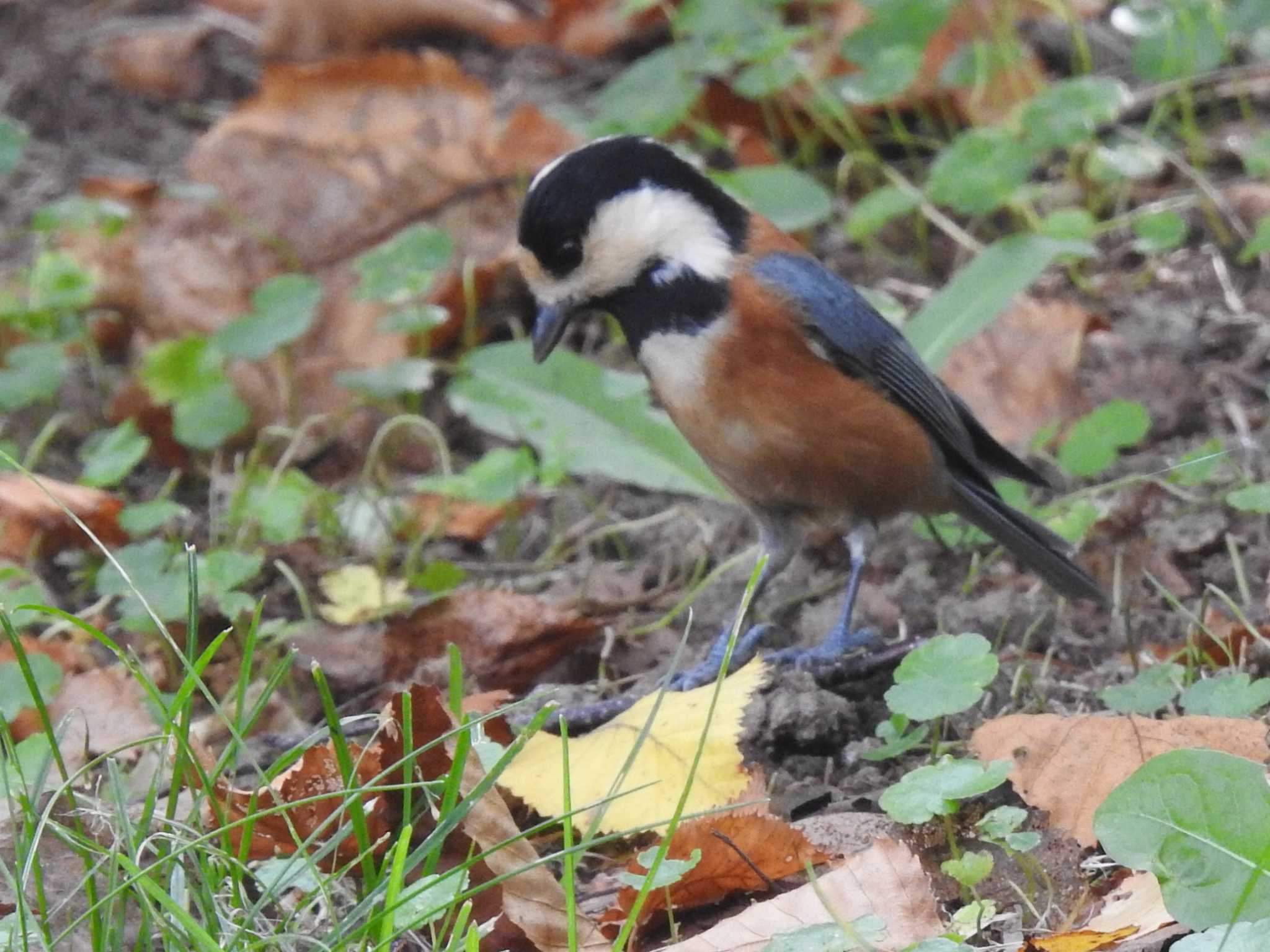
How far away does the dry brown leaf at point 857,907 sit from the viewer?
7.08 feet

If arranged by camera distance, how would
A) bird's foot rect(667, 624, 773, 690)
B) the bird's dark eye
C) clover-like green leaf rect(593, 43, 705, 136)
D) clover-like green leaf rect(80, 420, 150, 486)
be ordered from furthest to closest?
clover-like green leaf rect(593, 43, 705, 136)
clover-like green leaf rect(80, 420, 150, 486)
the bird's dark eye
bird's foot rect(667, 624, 773, 690)

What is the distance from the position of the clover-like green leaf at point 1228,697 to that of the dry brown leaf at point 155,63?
4.71 m

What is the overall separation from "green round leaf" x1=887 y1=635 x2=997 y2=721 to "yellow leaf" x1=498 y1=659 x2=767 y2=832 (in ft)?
0.87

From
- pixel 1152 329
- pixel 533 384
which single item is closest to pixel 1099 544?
pixel 1152 329

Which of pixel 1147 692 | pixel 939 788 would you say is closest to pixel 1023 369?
pixel 1147 692

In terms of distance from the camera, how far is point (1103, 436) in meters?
3.81

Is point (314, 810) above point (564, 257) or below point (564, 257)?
below

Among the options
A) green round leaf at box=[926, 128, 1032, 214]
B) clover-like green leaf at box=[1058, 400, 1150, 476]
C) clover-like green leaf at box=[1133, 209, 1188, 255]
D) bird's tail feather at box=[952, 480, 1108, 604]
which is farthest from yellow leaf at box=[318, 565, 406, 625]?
clover-like green leaf at box=[1133, 209, 1188, 255]

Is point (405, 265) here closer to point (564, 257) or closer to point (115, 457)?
point (115, 457)

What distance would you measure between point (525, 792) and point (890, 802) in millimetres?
687

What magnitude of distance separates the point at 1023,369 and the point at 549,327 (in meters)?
1.45

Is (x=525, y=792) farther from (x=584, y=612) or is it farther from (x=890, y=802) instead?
(x=584, y=612)

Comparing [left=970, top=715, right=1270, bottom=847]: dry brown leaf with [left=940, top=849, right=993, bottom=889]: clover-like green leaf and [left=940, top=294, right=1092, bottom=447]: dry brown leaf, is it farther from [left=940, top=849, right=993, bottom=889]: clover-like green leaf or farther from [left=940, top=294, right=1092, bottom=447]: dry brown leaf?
[left=940, top=294, right=1092, bottom=447]: dry brown leaf

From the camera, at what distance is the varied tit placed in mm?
3350
